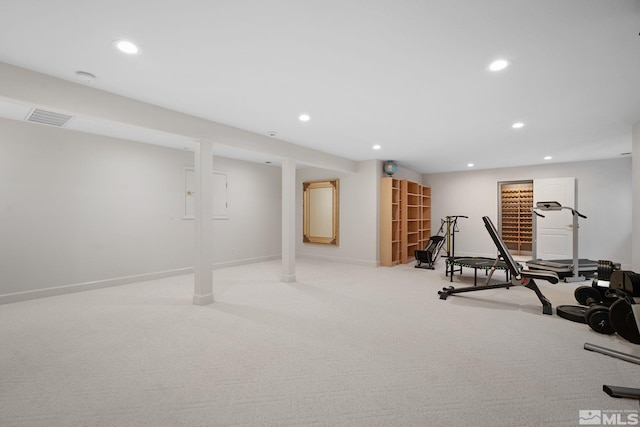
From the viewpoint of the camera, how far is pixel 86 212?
5000mm

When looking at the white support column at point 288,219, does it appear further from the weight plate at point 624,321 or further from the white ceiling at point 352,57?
the weight plate at point 624,321

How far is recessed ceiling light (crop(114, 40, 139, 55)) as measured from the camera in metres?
2.33

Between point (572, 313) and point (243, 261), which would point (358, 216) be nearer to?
point (243, 261)

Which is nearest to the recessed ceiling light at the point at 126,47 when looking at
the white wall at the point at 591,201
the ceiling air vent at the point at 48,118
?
the ceiling air vent at the point at 48,118

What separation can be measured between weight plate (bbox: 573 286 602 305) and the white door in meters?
3.42

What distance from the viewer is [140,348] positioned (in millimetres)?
2836

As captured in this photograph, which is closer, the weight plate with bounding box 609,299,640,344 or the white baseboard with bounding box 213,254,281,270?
the weight plate with bounding box 609,299,640,344

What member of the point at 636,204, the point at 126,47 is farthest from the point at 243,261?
the point at 636,204

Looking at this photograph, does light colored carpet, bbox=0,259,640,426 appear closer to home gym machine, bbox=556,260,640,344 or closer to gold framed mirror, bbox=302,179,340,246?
home gym machine, bbox=556,260,640,344

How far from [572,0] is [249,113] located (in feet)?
10.9

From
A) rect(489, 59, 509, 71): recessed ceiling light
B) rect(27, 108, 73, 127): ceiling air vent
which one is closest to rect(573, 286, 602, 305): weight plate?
rect(489, 59, 509, 71): recessed ceiling light

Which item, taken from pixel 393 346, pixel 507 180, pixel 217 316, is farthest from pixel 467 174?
pixel 217 316

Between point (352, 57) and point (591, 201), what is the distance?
821cm

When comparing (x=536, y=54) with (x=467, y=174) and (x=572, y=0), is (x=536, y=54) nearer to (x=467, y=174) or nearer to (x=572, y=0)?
(x=572, y=0)
